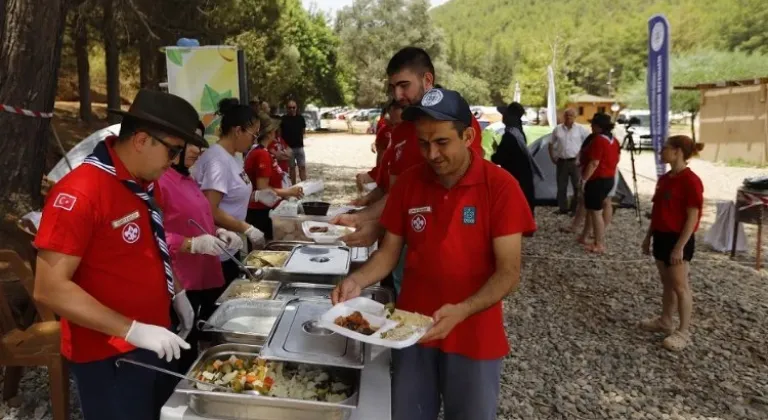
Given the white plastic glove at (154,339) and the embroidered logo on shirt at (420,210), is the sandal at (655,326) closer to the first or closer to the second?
the embroidered logo on shirt at (420,210)

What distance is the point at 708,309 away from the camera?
4.87 m

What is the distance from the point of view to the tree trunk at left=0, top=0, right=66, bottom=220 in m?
3.68

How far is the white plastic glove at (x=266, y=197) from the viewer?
3.81 metres

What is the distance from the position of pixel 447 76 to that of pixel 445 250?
159ft

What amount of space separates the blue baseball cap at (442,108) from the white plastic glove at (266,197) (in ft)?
7.48

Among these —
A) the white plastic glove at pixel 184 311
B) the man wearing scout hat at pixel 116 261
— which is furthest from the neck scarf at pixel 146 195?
the white plastic glove at pixel 184 311

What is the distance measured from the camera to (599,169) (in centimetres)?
648

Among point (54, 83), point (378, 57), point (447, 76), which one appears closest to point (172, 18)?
point (54, 83)

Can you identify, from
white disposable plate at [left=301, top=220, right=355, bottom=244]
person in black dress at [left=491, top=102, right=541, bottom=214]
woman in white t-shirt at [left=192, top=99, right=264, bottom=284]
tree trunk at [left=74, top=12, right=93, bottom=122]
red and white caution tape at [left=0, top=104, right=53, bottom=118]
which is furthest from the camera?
tree trunk at [left=74, top=12, right=93, bottom=122]

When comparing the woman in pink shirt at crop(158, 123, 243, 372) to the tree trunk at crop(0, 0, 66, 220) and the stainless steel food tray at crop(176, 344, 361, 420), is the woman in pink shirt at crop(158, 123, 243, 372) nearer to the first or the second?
the stainless steel food tray at crop(176, 344, 361, 420)

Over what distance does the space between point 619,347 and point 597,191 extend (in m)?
2.82

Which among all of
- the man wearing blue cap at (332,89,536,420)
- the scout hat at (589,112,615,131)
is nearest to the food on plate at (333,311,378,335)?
the man wearing blue cap at (332,89,536,420)

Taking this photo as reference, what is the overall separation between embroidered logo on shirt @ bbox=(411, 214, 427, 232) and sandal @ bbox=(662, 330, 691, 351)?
3120 mm

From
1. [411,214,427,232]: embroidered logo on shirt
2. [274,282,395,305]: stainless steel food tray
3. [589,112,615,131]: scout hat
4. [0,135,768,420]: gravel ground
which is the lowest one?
[0,135,768,420]: gravel ground
